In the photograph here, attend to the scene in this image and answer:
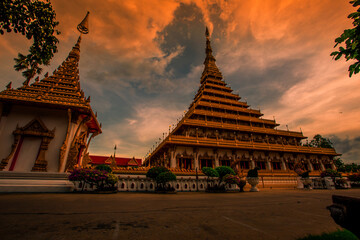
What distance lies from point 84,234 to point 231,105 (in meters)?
30.7

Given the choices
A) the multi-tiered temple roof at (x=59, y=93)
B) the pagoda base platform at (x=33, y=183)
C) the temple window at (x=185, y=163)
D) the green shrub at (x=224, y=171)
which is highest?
the multi-tiered temple roof at (x=59, y=93)

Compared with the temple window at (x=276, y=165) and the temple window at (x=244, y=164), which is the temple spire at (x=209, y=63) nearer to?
the temple window at (x=244, y=164)

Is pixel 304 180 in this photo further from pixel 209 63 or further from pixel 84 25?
pixel 209 63

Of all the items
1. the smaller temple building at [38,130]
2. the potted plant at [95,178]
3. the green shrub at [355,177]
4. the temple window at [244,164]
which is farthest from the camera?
the temple window at [244,164]

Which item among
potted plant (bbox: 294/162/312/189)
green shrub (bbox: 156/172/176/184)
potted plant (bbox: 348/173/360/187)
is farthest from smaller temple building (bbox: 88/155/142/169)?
potted plant (bbox: 348/173/360/187)

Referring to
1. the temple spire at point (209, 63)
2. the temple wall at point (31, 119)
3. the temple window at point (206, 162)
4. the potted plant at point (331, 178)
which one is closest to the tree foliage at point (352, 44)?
the temple wall at point (31, 119)

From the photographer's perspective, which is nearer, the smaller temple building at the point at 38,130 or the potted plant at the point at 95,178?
the potted plant at the point at 95,178

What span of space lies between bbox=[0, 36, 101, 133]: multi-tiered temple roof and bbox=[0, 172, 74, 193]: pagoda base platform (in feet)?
16.7

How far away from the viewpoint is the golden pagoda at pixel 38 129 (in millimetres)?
11242

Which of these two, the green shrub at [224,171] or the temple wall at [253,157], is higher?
the temple wall at [253,157]

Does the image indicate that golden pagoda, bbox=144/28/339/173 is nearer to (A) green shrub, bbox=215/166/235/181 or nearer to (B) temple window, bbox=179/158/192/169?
(B) temple window, bbox=179/158/192/169

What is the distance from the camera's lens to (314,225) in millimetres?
2580

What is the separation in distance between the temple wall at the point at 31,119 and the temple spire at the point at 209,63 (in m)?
29.6

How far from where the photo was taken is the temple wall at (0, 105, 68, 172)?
11406 mm
